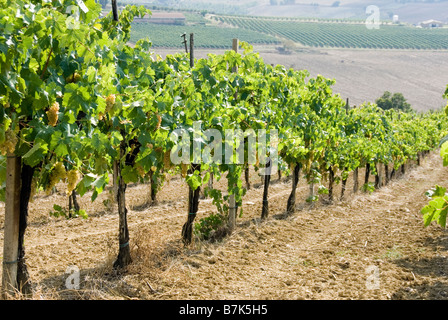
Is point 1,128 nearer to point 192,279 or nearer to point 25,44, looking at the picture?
point 25,44

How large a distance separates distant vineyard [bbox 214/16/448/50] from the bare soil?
95808 millimetres

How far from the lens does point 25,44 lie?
3508 millimetres

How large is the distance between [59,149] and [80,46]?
0.85m

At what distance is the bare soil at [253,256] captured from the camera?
5.21 metres

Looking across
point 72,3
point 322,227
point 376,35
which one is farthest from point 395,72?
point 72,3

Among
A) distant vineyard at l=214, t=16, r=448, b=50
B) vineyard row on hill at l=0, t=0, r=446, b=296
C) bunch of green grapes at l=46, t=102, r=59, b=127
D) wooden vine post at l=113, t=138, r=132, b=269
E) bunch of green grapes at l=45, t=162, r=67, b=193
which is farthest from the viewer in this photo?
distant vineyard at l=214, t=16, r=448, b=50

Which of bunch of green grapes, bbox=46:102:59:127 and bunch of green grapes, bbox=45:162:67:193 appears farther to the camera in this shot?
bunch of green grapes, bbox=45:162:67:193

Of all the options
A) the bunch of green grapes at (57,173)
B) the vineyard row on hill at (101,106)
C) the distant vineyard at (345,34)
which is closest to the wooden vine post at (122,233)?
the vineyard row on hill at (101,106)

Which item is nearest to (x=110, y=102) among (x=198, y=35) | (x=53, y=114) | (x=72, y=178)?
(x=53, y=114)

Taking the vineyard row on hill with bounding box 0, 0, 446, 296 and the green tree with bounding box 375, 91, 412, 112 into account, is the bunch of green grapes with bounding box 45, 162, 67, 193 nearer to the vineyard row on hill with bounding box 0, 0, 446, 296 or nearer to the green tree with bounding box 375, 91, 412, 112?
the vineyard row on hill with bounding box 0, 0, 446, 296

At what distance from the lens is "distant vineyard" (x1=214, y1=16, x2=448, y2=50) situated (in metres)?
102

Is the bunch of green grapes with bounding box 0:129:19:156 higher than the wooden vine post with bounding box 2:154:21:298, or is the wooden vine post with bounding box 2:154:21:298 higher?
the bunch of green grapes with bounding box 0:129:19:156

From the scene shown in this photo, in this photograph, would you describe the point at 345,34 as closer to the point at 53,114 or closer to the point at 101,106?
the point at 101,106

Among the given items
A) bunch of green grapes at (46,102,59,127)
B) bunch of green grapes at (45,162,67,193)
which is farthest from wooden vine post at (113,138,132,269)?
bunch of green grapes at (46,102,59,127)
